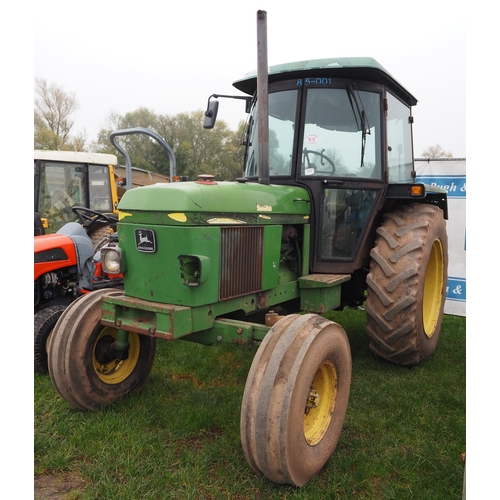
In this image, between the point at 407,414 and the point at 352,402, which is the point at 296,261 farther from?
the point at 407,414

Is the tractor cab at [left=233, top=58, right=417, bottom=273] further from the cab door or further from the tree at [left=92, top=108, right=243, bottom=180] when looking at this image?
the tree at [left=92, top=108, right=243, bottom=180]

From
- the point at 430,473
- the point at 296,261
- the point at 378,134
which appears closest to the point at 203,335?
the point at 296,261

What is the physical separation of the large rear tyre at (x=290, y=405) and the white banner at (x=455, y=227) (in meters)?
4.18

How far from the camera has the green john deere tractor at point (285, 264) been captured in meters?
2.52

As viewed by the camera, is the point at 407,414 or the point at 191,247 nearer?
the point at 191,247

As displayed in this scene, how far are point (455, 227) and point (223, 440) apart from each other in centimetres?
481

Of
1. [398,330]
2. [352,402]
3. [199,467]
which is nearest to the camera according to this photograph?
[199,467]

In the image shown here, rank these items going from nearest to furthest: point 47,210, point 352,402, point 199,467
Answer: point 199,467 < point 352,402 < point 47,210

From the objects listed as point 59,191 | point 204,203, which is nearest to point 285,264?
point 204,203

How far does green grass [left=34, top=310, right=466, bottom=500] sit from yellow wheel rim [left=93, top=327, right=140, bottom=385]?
0.19 m

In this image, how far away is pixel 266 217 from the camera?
10.7ft

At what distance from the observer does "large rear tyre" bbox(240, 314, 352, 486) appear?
2.30m

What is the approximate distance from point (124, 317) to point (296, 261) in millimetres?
1483

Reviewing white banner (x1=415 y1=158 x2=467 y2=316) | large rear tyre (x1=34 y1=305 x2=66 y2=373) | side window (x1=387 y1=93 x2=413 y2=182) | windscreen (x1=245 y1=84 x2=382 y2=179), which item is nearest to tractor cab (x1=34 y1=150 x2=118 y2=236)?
large rear tyre (x1=34 y1=305 x2=66 y2=373)
